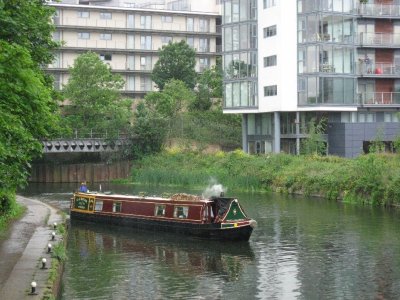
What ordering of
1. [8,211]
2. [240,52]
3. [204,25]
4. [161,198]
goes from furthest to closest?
1. [204,25]
2. [240,52]
3. [161,198]
4. [8,211]

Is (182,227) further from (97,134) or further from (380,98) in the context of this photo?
(97,134)

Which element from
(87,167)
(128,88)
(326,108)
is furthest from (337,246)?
(128,88)

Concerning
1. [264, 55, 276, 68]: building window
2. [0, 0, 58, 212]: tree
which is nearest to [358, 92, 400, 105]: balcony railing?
[264, 55, 276, 68]: building window

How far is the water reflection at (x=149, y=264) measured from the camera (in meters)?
24.4

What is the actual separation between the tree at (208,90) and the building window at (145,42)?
13621 mm

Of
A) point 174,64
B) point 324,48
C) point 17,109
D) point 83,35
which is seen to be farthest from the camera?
point 83,35

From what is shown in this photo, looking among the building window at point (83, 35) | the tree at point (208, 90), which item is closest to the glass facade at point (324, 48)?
the tree at point (208, 90)

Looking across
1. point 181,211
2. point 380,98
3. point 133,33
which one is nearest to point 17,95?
point 181,211

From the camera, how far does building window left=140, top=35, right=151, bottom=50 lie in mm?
100125

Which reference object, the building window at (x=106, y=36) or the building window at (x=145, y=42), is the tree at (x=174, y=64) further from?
the building window at (x=106, y=36)

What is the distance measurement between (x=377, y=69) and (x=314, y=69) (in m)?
7.63

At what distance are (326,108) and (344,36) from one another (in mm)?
7078

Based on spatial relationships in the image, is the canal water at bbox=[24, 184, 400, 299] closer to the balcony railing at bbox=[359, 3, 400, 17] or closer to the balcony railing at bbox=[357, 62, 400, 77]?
the balcony railing at bbox=[357, 62, 400, 77]

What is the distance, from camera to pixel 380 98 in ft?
232
